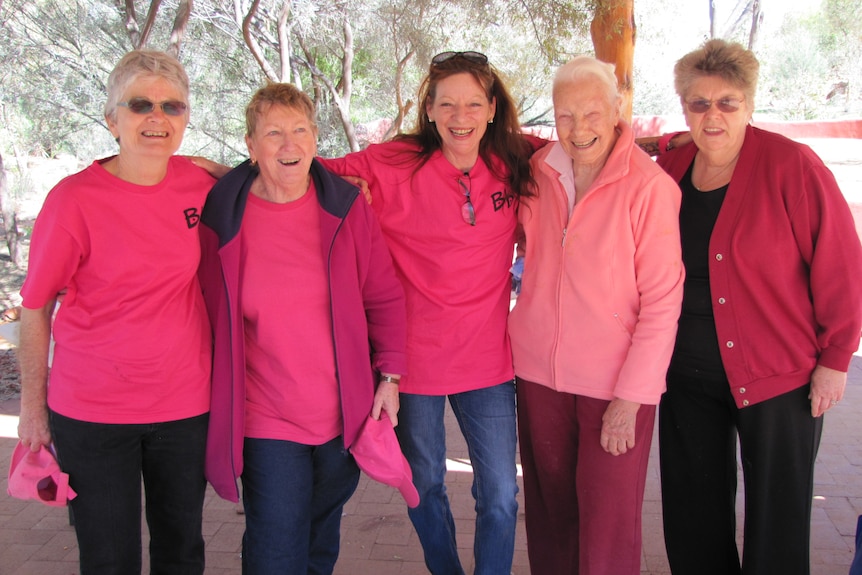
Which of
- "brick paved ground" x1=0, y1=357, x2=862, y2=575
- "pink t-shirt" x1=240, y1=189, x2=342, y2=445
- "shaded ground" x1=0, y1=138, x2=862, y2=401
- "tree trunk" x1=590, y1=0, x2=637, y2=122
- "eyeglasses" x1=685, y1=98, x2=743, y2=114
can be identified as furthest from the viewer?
"shaded ground" x1=0, y1=138, x2=862, y2=401

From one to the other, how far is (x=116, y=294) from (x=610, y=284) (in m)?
1.59

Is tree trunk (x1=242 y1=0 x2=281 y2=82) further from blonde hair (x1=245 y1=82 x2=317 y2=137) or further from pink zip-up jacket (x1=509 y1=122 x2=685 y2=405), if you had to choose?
pink zip-up jacket (x1=509 y1=122 x2=685 y2=405)

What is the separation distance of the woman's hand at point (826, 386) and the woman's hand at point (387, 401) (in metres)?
1.42

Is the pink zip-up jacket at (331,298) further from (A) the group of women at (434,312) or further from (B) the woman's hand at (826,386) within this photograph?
(B) the woman's hand at (826,386)

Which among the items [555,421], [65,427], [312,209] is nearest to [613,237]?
[555,421]

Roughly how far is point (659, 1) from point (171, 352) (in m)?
10.9

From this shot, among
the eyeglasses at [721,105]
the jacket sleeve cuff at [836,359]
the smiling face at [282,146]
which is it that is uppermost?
the eyeglasses at [721,105]

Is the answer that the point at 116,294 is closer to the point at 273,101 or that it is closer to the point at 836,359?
the point at 273,101

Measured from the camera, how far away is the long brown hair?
8.96ft

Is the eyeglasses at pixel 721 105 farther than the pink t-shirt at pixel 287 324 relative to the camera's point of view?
Yes

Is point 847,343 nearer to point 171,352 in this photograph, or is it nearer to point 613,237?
point 613,237

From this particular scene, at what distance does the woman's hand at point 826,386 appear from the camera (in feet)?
7.73

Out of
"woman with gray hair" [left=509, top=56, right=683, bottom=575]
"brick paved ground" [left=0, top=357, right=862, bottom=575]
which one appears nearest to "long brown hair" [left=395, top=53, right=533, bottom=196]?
"woman with gray hair" [left=509, top=56, right=683, bottom=575]

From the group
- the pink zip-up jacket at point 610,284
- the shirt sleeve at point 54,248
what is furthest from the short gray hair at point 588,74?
the shirt sleeve at point 54,248
